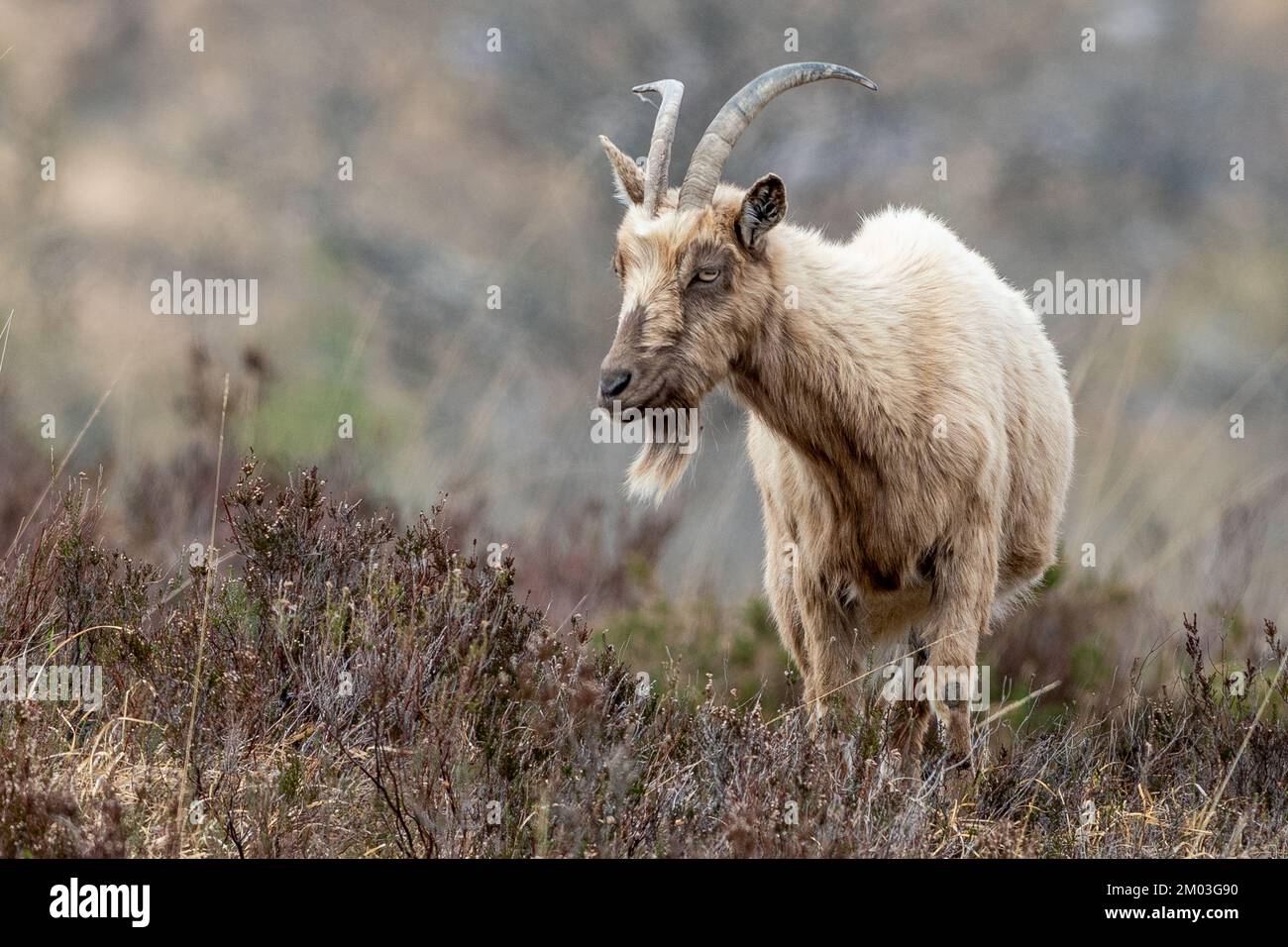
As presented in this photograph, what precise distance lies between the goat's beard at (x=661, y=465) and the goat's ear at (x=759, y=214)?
2.56 ft

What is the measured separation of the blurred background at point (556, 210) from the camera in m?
11.4

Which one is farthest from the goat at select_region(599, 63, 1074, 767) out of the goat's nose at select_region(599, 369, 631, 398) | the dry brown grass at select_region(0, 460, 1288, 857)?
the dry brown grass at select_region(0, 460, 1288, 857)

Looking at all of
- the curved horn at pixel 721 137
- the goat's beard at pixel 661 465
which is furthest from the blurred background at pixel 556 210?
the curved horn at pixel 721 137

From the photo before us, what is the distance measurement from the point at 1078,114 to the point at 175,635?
1663 cm

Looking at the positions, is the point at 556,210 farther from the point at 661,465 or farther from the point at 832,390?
the point at 832,390

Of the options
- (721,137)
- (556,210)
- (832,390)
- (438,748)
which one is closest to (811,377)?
(832,390)

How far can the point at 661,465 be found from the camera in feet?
18.9

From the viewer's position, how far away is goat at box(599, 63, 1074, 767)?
16.8 feet

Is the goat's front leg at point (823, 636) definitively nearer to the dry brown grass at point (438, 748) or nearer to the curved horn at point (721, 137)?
the dry brown grass at point (438, 748)

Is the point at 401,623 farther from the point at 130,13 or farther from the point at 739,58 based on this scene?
the point at 130,13

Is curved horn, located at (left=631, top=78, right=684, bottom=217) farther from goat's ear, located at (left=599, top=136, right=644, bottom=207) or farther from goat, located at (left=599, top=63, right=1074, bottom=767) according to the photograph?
goat's ear, located at (left=599, top=136, right=644, bottom=207)

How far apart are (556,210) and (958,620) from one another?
12.2m

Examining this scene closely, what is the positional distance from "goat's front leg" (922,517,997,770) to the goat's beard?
3.29 ft
